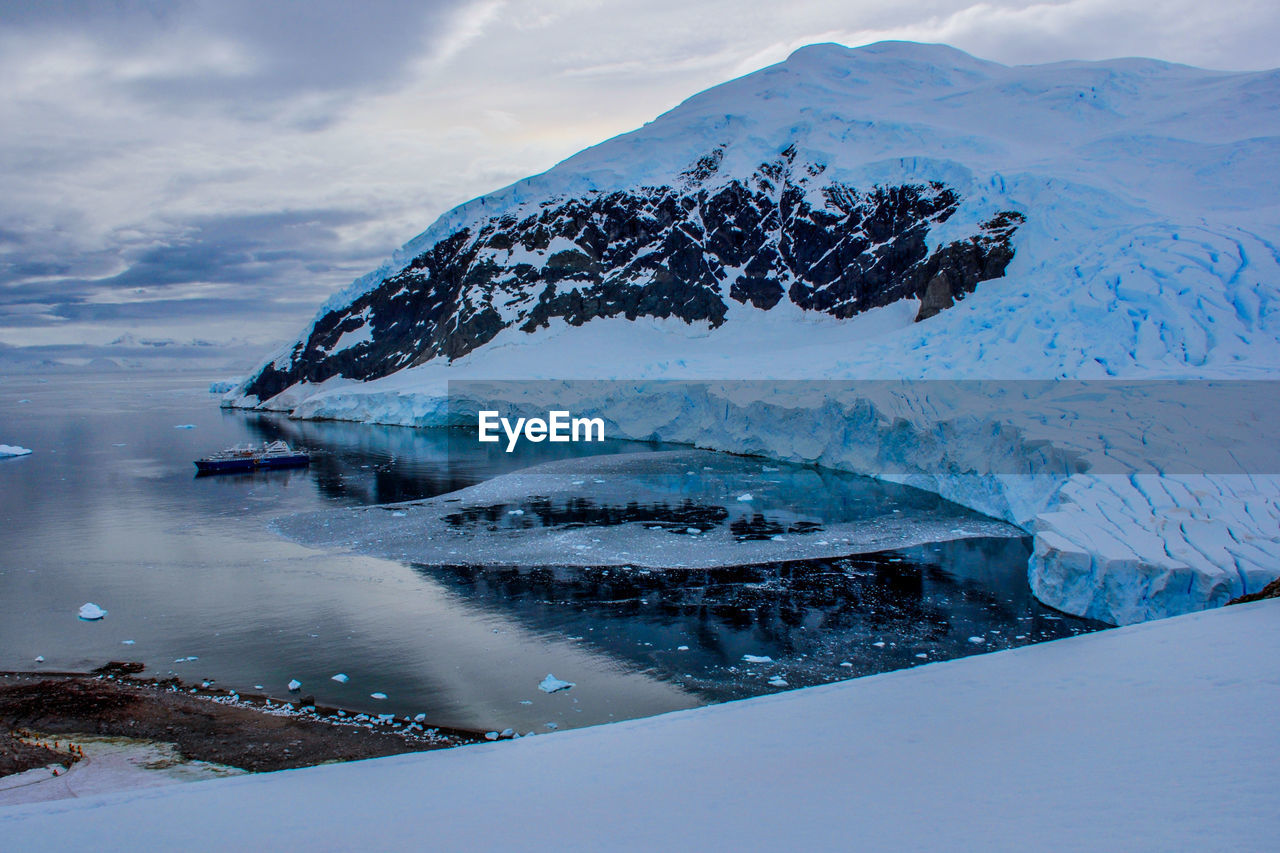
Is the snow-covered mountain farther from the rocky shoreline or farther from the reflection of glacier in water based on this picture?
the rocky shoreline

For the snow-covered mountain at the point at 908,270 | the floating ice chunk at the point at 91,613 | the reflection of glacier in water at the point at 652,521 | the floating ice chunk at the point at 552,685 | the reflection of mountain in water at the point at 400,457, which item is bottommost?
the floating ice chunk at the point at 552,685

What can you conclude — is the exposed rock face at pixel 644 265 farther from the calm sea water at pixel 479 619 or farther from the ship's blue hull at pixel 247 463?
the calm sea water at pixel 479 619

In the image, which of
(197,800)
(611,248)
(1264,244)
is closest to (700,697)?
(197,800)

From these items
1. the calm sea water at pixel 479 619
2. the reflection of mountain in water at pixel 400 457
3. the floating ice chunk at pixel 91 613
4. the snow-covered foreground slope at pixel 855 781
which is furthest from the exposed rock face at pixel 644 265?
the snow-covered foreground slope at pixel 855 781

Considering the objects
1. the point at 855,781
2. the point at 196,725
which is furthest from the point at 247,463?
the point at 855,781

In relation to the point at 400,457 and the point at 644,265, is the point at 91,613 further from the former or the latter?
the point at 644,265

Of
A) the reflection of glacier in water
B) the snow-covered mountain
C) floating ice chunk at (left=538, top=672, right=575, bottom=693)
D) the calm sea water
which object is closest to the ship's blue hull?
the calm sea water
